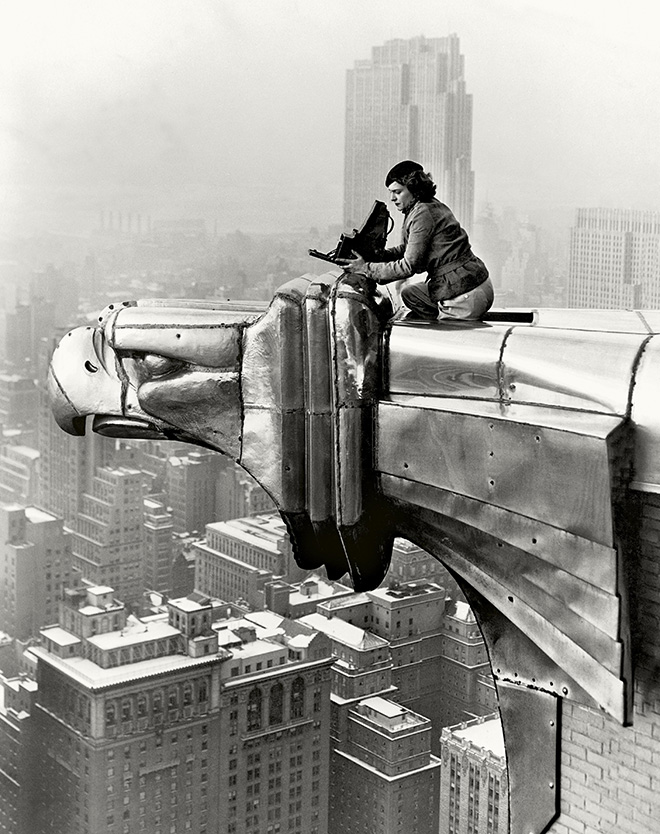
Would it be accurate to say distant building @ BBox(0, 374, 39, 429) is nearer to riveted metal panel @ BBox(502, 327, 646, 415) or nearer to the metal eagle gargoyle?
the metal eagle gargoyle

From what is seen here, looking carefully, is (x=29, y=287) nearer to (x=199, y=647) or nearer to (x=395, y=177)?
(x=199, y=647)

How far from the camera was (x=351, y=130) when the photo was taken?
9.45 meters

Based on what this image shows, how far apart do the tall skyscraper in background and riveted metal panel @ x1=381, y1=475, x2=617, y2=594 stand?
6.44 metres

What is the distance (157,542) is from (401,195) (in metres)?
8.60

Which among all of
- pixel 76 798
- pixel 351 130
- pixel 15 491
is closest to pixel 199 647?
pixel 76 798

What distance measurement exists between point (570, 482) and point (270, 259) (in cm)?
717

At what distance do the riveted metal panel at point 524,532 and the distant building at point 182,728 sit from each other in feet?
22.2

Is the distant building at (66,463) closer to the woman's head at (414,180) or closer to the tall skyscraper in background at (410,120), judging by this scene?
the tall skyscraper in background at (410,120)

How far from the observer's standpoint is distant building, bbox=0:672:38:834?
31.1 feet

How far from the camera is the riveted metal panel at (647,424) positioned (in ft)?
7.08

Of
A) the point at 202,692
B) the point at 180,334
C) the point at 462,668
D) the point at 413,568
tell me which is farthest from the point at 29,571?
the point at 180,334

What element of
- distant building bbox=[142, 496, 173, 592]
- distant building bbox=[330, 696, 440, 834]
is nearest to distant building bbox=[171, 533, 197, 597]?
distant building bbox=[142, 496, 173, 592]

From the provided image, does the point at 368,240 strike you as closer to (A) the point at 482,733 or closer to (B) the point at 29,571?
(A) the point at 482,733

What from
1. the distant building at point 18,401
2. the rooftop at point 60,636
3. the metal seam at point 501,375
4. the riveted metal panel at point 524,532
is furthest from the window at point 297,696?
the metal seam at point 501,375
